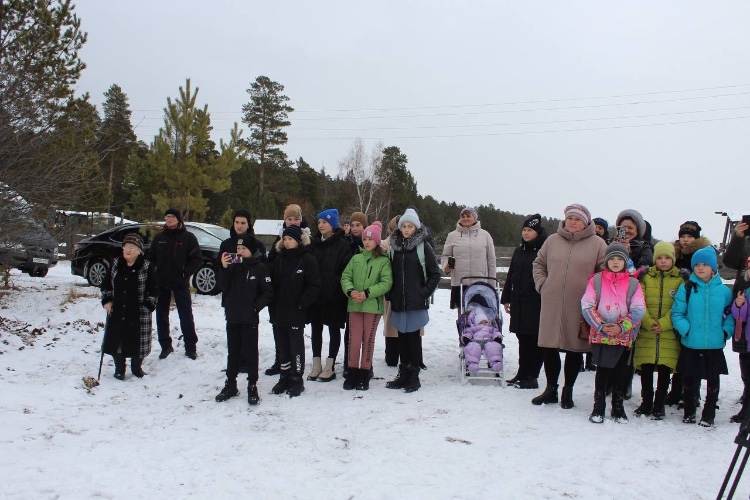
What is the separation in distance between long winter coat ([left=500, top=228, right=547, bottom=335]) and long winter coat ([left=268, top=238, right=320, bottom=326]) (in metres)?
2.34

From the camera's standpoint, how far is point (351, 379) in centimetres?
627

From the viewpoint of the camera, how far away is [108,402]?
590cm

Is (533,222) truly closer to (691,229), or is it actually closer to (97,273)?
(691,229)

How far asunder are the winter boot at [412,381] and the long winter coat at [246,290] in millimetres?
1836

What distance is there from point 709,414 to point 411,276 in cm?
321

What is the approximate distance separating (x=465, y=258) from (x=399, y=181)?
38907 mm

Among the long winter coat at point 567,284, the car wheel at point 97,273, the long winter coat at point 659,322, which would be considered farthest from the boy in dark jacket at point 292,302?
the car wheel at point 97,273

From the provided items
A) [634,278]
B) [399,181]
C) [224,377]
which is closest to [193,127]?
[224,377]

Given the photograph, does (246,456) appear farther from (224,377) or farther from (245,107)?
(245,107)

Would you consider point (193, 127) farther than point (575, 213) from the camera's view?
Yes

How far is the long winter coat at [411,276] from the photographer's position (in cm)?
623

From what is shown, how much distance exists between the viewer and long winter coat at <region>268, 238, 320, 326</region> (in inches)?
240

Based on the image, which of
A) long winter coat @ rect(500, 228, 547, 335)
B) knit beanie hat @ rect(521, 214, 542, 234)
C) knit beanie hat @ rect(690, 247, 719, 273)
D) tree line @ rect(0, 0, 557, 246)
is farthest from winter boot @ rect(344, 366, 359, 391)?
tree line @ rect(0, 0, 557, 246)

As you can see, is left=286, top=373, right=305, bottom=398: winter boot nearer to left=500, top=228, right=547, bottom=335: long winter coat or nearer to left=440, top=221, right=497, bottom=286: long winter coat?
left=440, top=221, right=497, bottom=286: long winter coat
